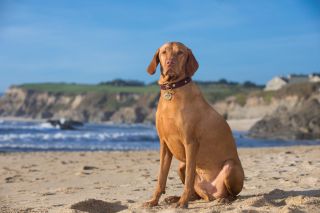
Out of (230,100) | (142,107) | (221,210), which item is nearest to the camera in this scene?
(221,210)

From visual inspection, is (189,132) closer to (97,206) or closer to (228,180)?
(228,180)

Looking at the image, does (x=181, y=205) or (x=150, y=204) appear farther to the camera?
(x=150, y=204)

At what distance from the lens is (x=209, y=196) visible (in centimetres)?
545

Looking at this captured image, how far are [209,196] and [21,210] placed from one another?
2.25 metres

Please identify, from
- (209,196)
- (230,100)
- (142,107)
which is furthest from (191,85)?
(142,107)

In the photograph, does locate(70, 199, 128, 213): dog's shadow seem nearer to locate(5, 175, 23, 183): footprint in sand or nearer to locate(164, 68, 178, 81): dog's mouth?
locate(164, 68, 178, 81): dog's mouth

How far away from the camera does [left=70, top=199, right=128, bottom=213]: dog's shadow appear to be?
218 inches

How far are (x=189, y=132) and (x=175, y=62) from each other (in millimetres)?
745

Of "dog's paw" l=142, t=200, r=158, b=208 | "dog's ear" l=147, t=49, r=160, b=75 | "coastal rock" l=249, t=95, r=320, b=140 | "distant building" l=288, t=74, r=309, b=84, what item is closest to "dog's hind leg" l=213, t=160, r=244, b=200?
"dog's paw" l=142, t=200, r=158, b=208

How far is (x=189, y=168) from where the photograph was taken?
509 cm

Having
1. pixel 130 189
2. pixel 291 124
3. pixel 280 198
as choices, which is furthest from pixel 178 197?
pixel 291 124

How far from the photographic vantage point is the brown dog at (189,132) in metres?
5.04

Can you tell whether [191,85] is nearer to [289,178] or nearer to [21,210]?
[21,210]

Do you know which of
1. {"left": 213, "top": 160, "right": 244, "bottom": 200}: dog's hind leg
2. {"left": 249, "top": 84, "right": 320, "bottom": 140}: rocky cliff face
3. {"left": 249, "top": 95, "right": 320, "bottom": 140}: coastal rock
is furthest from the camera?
{"left": 249, "top": 95, "right": 320, "bottom": 140}: coastal rock
